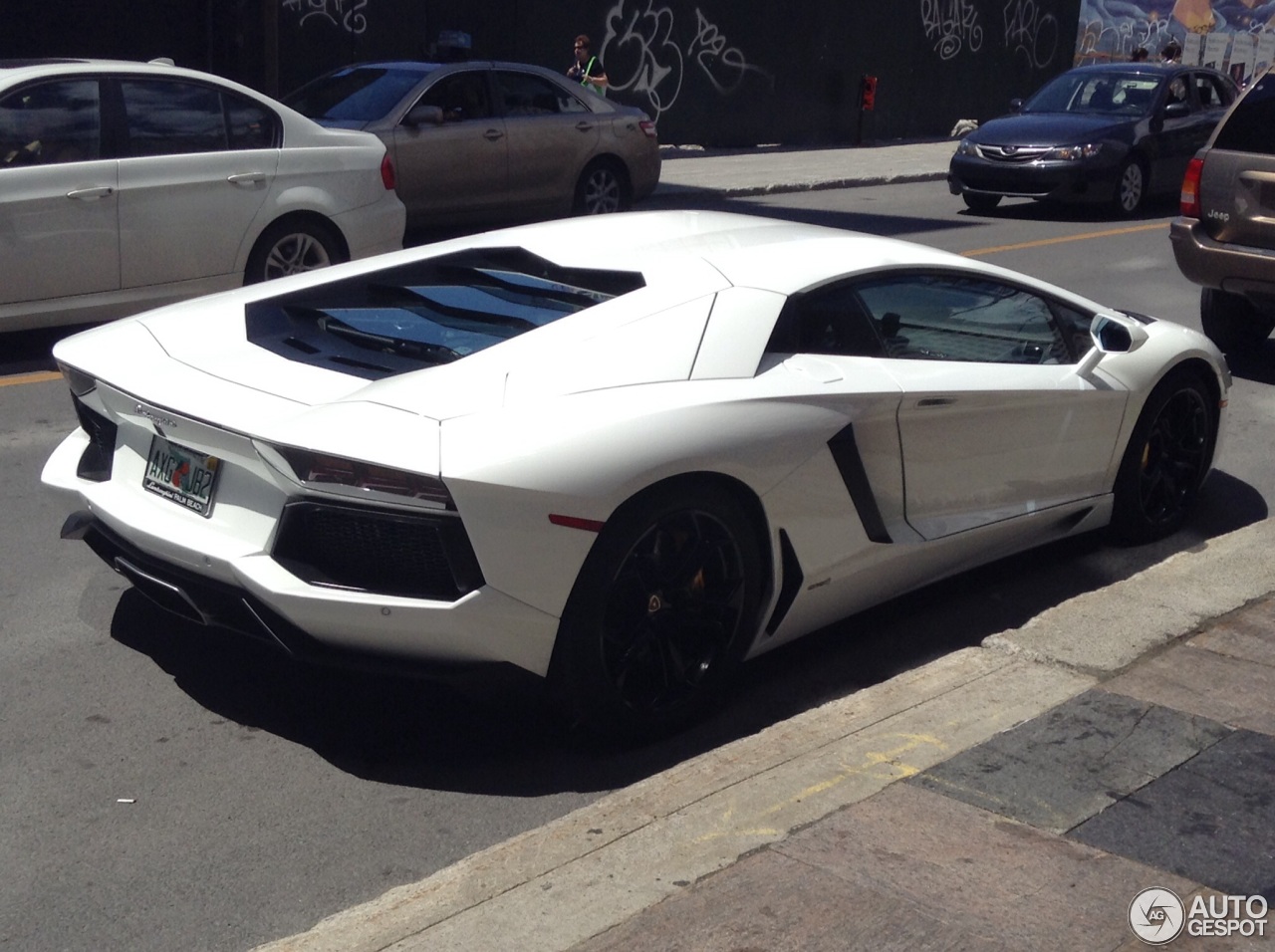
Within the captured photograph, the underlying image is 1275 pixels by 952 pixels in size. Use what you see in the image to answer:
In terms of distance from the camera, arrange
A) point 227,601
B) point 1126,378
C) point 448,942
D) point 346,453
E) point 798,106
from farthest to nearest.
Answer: point 798,106
point 1126,378
point 227,601
point 346,453
point 448,942

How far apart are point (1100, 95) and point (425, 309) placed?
15.1m

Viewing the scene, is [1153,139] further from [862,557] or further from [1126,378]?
[862,557]

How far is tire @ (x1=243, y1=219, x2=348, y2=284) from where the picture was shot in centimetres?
988

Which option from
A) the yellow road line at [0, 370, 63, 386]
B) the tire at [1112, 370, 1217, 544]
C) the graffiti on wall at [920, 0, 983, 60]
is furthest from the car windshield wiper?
the graffiti on wall at [920, 0, 983, 60]

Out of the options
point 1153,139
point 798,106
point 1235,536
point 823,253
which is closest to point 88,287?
point 823,253

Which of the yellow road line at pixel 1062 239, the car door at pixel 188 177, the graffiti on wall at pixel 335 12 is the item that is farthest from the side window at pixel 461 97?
the graffiti on wall at pixel 335 12

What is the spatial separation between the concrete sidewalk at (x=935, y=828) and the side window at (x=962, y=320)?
1.01 metres

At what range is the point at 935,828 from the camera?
3820mm

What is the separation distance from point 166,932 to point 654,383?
1882 millimetres

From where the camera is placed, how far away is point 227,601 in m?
4.24

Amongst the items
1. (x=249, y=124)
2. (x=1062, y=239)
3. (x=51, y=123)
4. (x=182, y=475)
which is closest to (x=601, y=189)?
(x=1062, y=239)

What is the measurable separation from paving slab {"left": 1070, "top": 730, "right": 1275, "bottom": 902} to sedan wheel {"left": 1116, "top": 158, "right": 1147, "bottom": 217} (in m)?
14.0

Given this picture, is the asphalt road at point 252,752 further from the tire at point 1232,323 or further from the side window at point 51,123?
the tire at point 1232,323

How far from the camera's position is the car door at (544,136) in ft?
46.0
